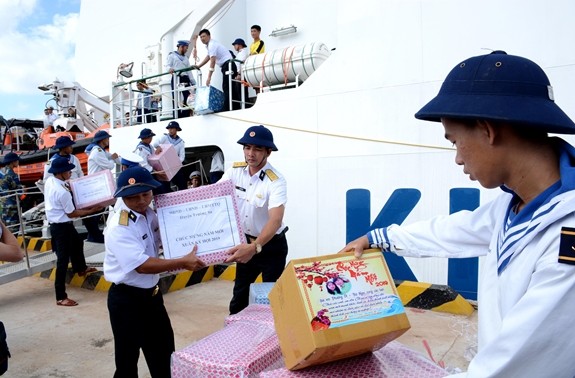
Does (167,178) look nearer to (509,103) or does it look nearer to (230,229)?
(230,229)

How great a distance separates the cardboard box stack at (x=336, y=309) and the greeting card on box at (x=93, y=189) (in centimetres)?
403

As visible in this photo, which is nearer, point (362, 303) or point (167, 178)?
point (362, 303)

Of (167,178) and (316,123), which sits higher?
(316,123)

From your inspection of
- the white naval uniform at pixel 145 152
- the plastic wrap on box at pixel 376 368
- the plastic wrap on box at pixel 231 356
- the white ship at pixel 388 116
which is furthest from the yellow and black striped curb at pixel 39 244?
the plastic wrap on box at pixel 376 368

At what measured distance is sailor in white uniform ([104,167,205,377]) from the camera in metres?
2.43

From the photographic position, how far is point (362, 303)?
1.61 metres

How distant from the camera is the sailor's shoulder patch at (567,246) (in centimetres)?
83

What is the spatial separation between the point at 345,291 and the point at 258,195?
1.75 metres

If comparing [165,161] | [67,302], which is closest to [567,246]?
[67,302]

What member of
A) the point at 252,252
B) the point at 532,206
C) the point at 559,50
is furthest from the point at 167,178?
the point at 532,206

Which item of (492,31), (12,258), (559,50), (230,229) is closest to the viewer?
(12,258)

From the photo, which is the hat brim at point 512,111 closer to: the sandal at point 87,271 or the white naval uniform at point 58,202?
the white naval uniform at point 58,202

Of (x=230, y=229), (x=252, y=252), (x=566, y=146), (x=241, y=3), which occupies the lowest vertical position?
(x=252, y=252)

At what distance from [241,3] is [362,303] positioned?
28.6 ft
